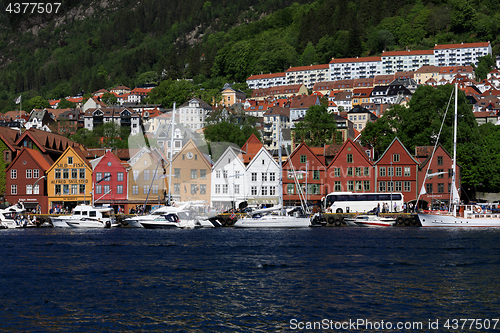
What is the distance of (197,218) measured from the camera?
2985 inches

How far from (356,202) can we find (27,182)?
4795 cm

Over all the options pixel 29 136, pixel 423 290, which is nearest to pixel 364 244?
pixel 423 290

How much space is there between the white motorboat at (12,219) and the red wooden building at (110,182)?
1217 cm

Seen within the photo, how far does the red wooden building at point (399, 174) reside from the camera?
90125 millimetres

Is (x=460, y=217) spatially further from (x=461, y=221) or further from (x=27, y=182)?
(x=27, y=182)

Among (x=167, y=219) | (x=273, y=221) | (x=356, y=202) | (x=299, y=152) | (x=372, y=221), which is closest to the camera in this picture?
(x=273, y=221)

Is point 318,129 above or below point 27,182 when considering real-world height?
above

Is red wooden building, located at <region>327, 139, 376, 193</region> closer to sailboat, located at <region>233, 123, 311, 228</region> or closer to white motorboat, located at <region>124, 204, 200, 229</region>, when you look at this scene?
sailboat, located at <region>233, 123, 311, 228</region>

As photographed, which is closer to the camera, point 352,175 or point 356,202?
point 356,202

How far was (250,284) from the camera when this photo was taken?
3625 centimetres

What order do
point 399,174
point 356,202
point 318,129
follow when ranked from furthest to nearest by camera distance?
point 318,129 → point 399,174 → point 356,202

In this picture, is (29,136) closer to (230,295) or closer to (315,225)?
(315,225)

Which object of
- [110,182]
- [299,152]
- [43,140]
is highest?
[43,140]

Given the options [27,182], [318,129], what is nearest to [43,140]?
[27,182]
